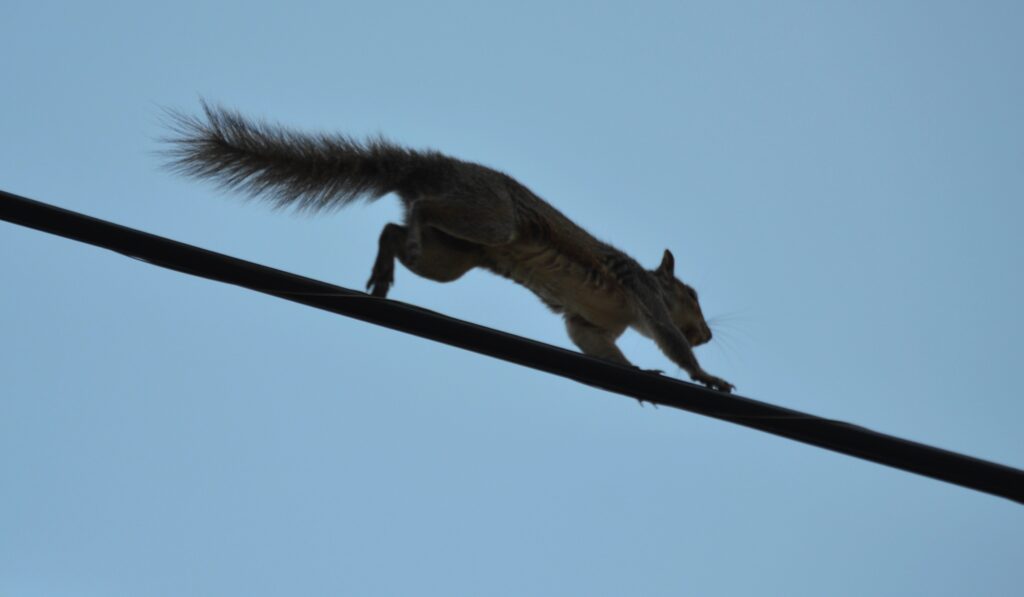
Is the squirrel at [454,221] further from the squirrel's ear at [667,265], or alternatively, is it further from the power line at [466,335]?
the power line at [466,335]

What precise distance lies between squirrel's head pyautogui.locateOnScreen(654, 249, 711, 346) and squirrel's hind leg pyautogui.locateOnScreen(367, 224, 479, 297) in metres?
1.84

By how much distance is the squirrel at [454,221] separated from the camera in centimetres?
550

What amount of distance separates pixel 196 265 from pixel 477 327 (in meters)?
0.93

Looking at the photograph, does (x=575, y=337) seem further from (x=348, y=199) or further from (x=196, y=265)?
(x=196, y=265)

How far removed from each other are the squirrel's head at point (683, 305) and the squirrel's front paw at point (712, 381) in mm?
1355

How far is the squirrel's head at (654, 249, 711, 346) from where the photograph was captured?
771 cm

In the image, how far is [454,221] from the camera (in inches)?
236

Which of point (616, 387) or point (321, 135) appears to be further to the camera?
point (321, 135)

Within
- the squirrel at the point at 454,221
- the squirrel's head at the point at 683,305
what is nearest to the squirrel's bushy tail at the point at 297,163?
the squirrel at the point at 454,221

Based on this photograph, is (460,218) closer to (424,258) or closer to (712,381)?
(424,258)

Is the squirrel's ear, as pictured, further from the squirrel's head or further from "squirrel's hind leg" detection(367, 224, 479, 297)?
"squirrel's hind leg" detection(367, 224, 479, 297)

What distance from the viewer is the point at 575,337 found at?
23.2 ft

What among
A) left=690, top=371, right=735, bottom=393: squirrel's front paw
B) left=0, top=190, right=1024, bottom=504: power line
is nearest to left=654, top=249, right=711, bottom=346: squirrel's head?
left=690, top=371, right=735, bottom=393: squirrel's front paw

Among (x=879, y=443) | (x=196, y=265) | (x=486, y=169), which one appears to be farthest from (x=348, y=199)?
(x=879, y=443)
